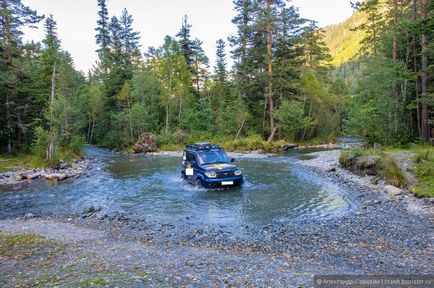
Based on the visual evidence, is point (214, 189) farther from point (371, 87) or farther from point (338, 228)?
point (371, 87)

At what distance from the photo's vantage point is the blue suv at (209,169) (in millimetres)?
16062

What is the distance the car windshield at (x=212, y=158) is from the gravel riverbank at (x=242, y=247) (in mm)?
5970

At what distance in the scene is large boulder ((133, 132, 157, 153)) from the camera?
43281 mm

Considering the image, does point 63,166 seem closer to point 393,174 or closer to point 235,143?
point 235,143

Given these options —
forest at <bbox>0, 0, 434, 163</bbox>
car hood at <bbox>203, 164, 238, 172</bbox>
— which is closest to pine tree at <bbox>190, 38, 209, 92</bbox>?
forest at <bbox>0, 0, 434, 163</bbox>

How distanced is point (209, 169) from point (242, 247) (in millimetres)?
8333

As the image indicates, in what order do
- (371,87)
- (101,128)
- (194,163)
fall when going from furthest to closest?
1. (101,128)
2. (371,87)
3. (194,163)

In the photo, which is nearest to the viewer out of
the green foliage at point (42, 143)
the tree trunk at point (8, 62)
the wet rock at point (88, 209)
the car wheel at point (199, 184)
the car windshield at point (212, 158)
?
the wet rock at point (88, 209)

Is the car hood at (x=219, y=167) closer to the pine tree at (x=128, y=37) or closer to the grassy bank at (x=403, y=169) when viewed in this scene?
the grassy bank at (x=403, y=169)

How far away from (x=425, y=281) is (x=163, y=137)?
139 feet

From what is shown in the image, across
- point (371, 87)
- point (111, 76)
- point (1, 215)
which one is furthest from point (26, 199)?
point (111, 76)

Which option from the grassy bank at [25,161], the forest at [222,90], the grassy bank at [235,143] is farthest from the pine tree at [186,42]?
the grassy bank at [25,161]

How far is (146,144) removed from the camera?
43.6 meters

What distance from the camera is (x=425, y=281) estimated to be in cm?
548
